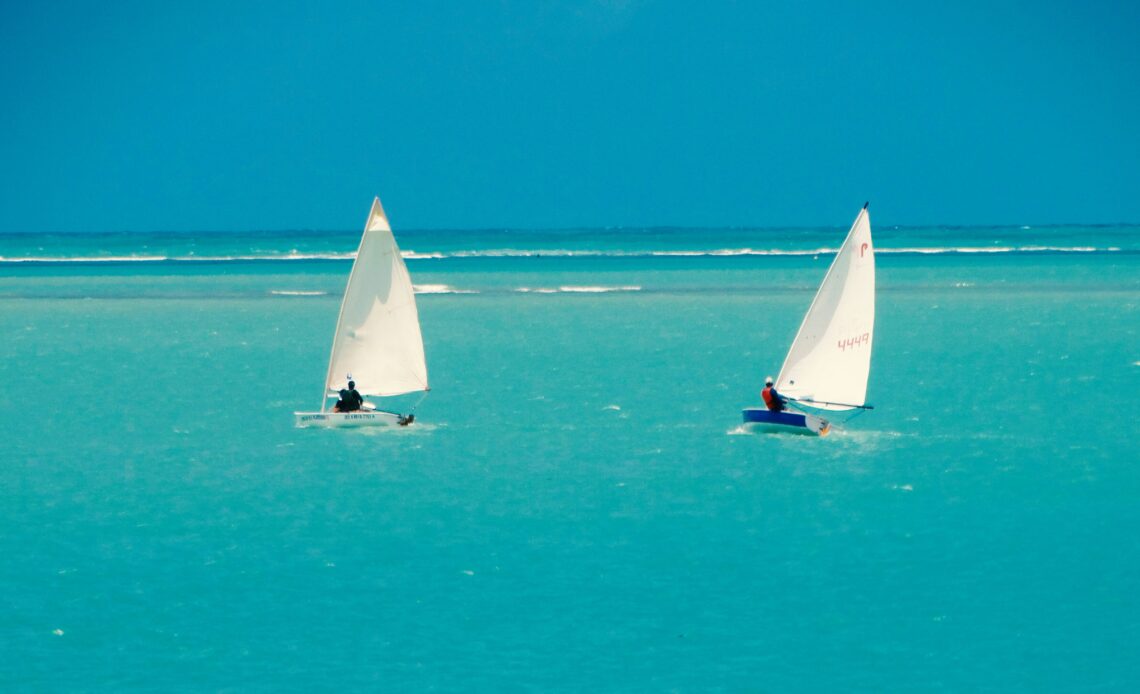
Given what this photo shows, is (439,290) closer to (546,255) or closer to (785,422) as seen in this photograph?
(546,255)

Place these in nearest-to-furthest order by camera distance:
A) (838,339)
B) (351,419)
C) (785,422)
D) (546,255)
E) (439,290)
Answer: (785,422), (838,339), (351,419), (439,290), (546,255)

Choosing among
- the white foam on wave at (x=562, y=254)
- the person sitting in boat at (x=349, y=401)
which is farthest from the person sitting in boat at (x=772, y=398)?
the white foam on wave at (x=562, y=254)

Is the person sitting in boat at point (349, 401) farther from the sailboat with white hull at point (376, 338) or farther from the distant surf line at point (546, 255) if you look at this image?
the distant surf line at point (546, 255)

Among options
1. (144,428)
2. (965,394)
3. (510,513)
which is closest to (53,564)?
(510,513)

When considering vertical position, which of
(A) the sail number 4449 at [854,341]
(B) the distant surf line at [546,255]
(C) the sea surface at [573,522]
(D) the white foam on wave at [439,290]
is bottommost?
(C) the sea surface at [573,522]

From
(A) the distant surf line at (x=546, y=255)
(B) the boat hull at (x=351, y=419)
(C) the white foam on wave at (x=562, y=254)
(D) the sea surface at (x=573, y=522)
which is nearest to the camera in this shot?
(D) the sea surface at (x=573, y=522)

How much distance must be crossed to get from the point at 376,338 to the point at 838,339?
39.1ft

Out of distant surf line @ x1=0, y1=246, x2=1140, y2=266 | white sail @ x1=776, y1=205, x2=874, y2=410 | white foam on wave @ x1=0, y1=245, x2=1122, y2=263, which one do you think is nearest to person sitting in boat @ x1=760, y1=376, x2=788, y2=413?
white sail @ x1=776, y1=205, x2=874, y2=410

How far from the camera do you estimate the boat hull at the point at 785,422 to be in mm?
34938

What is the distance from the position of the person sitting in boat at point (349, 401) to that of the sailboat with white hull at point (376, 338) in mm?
148

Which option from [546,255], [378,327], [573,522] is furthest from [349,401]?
[546,255]

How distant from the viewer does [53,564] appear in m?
24.7

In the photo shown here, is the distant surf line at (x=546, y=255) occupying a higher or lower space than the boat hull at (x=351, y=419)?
higher

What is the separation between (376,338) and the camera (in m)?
37.8
